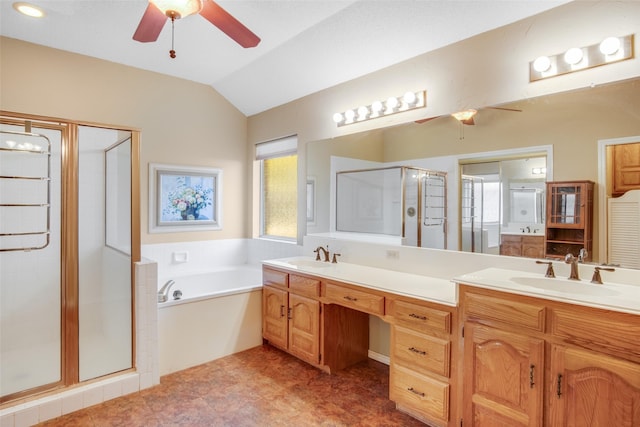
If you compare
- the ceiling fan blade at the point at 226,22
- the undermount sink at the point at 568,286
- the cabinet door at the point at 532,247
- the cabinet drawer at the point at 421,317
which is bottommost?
the cabinet drawer at the point at 421,317

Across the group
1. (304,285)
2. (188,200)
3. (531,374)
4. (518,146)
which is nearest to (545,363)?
(531,374)

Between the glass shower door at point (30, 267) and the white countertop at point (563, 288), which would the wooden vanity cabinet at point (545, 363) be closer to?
the white countertop at point (563, 288)

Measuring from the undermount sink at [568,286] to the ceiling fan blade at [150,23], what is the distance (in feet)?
7.89

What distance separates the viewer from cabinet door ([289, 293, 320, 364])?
279cm

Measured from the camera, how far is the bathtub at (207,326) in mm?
2830

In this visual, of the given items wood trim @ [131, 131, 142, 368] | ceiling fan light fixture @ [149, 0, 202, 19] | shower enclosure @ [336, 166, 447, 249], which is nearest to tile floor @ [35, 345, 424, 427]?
wood trim @ [131, 131, 142, 368]

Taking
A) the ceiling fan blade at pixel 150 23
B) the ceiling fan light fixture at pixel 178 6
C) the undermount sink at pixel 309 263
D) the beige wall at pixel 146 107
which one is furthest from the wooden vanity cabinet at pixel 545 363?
the beige wall at pixel 146 107

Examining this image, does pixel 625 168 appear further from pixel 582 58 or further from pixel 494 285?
pixel 494 285

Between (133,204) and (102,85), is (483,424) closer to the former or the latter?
(133,204)

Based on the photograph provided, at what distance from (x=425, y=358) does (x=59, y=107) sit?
145 inches

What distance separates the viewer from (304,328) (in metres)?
2.89

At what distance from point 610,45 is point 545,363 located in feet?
5.29

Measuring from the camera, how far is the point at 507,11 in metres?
2.09

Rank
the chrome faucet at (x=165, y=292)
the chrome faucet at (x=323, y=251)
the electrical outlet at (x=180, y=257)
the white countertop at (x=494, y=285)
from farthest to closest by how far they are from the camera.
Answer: the electrical outlet at (x=180, y=257) < the chrome faucet at (x=323, y=251) < the chrome faucet at (x=165, y=292) < the white countertop at (x=494, y=285)
